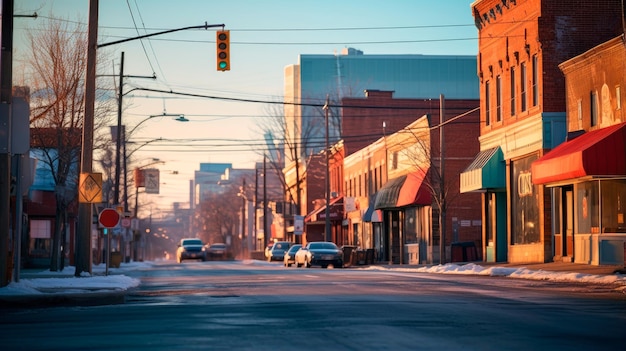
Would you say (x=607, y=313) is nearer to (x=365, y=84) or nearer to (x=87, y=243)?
(x=87, y=243)

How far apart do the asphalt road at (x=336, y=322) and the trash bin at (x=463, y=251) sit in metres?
28.7

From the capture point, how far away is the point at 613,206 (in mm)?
34969

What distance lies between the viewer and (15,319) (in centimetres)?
1723

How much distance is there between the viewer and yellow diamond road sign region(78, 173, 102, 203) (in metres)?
29.2

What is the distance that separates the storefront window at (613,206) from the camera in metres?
34.7

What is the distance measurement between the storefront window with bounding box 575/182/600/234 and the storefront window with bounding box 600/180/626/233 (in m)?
0.42

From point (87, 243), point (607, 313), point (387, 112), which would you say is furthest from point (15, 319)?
point (387, 112)

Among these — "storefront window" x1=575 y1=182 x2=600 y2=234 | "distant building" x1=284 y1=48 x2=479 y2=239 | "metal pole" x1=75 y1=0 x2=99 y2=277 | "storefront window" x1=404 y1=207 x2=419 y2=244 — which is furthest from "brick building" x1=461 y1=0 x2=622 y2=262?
"distant building" x1=284 y1=48 x2=479 y2=239

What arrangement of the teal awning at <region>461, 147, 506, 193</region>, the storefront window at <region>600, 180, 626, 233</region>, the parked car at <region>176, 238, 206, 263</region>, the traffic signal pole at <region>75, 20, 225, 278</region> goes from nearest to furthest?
the traffic signal pole at <region>75, 20, 225, 278</region> → the storefront window at <region>600, 180, 626, 233</region> → the teal awning at <region>461, 147, 506, 193</region> → the parked car at <region>176, 238, 206, 263</region>

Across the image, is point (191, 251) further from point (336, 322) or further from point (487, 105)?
point (336, 322)

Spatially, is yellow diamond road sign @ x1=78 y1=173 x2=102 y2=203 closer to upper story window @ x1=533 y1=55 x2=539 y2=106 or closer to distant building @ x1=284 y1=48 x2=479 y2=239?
upper story window @ x1=533 y1=55 x2=539 y2=106

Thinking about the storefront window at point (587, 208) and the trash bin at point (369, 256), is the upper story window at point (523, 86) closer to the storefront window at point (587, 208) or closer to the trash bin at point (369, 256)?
the storefront window at point (587, 208)

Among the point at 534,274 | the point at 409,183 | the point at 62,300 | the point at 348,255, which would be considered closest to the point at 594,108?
the point at 534,274

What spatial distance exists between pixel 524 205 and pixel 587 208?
7348 millimetres
